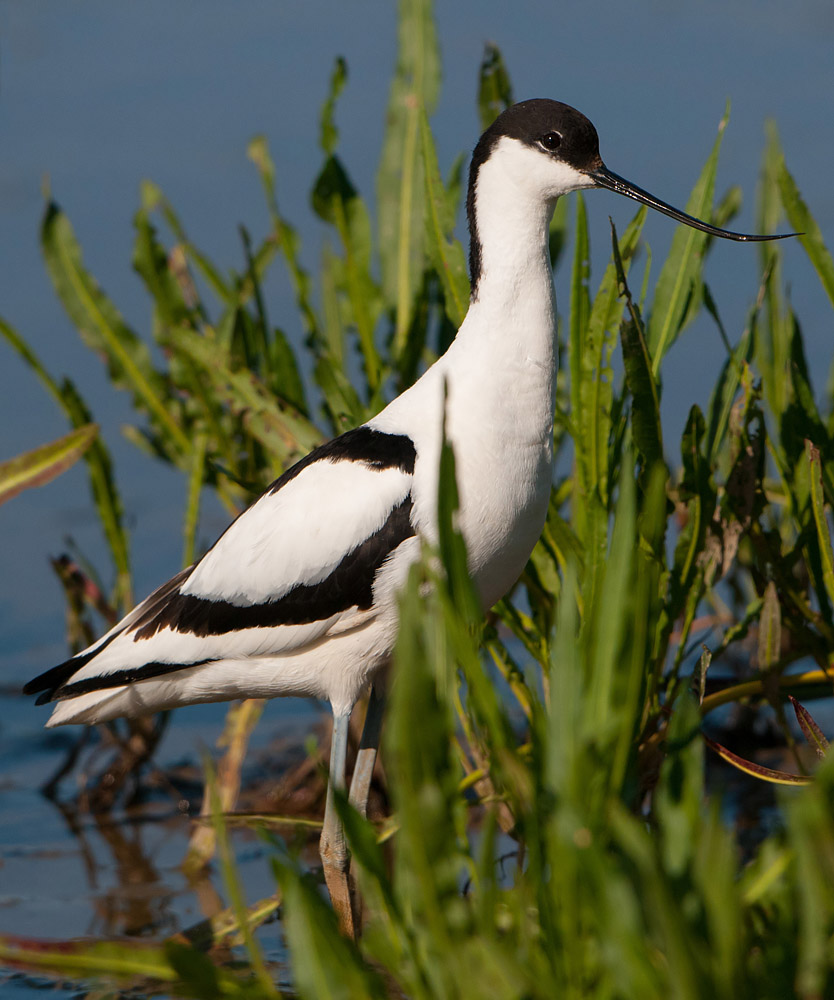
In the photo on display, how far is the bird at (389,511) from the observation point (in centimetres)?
281

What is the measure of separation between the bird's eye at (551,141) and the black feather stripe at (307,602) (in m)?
0.97

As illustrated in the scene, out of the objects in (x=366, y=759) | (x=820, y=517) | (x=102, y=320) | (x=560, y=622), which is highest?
(x=102, y=320)

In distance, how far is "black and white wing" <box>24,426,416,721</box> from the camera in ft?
9.35

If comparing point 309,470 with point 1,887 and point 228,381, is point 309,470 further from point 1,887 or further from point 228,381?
point 1,887

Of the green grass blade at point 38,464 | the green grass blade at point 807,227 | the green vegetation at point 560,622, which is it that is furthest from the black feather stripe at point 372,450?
the green grass blade at point 807,227

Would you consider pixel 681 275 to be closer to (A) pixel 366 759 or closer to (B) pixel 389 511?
(B) pixel 389 511

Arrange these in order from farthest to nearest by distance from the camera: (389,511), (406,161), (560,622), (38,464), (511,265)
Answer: (406,161) < (38,464) < (511,265) < (389,511) < (560,622)

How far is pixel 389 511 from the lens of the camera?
2.83 meters

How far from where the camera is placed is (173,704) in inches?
133

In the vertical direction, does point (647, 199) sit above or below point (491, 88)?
below

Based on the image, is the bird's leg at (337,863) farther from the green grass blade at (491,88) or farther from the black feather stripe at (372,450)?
the green grass blade at (491,88)

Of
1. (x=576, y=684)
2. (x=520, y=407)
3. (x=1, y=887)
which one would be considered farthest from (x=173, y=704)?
(x=576, y=684)

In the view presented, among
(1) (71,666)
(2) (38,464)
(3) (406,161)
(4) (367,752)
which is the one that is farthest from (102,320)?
(4) (367,752)

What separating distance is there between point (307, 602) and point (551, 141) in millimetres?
1298
